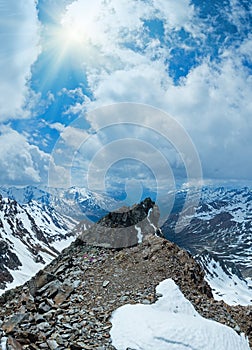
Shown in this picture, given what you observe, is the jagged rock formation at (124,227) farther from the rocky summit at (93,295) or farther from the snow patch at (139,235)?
the rocky summit at (93,295)

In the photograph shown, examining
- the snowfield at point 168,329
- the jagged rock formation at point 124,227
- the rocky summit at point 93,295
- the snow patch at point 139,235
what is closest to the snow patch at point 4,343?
the rocky summit at point 93,295

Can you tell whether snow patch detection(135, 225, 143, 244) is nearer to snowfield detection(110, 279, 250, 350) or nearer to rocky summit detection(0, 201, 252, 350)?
rocky summit detection(0, 201, 252, 350)

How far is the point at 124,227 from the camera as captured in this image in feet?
100.0

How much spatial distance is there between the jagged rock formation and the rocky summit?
44cm

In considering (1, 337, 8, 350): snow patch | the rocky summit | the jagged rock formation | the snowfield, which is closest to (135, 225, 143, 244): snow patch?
the jagged rock formation

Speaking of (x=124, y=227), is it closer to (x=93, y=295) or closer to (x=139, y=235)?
(x=139, y=235)

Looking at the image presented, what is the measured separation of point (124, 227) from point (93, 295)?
10587 millimetres

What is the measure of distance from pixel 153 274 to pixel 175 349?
6994 millimetres

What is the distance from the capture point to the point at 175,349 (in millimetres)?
15852

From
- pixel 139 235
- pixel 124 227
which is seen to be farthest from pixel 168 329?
pixel 124 227

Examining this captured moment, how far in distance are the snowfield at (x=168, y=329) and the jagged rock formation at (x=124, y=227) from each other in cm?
867

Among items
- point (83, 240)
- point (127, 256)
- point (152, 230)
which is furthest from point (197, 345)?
point (152, 230)

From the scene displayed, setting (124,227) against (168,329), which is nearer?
(168,329)

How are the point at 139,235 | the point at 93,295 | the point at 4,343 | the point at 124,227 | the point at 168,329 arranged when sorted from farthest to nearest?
the point at 124,227 < the point at 139,235 < the point at 93,295 < the point at 168,329 < the point at 4,343
